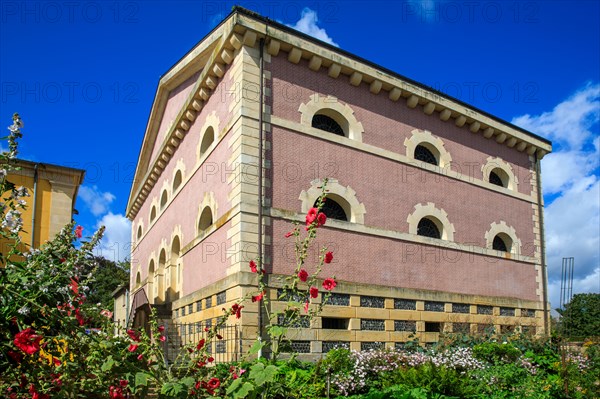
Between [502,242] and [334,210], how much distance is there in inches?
315

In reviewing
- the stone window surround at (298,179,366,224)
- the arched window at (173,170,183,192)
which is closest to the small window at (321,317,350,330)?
the stone window surround at (298,179,366,224)

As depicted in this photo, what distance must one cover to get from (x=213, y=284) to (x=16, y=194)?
9.25m

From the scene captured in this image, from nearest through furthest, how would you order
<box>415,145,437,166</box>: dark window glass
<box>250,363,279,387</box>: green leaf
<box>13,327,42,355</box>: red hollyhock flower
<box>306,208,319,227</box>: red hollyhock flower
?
<box>13,327,42,355</box>: red hollyhock flower
<box>250,363,279,387</box>: green leaf
<box>306,208,319,227</box>: red hollyhock flower
<box>415,145,437,166</box>: dark window glass

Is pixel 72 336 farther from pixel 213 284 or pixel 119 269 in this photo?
pixel 119 269

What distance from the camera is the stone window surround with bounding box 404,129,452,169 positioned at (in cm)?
1606

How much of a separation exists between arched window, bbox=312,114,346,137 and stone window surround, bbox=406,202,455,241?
327 cm

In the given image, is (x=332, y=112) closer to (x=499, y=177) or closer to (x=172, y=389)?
(x=499, y=177)

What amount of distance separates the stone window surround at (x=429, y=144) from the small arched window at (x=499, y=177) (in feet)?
9.62

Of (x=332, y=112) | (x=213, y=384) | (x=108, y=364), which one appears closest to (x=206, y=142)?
(x=332, y=112)

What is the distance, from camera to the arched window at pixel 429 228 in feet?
52.6

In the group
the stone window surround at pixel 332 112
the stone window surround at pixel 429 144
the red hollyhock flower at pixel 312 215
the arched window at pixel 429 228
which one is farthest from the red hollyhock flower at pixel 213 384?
the stone window surround at pixel 429 144

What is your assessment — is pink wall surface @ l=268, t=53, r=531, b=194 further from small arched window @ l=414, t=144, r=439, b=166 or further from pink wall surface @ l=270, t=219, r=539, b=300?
pink wall surface @ l=270, t=219, r=539, b=300

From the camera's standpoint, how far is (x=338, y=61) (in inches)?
562

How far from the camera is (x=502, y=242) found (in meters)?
18.7
